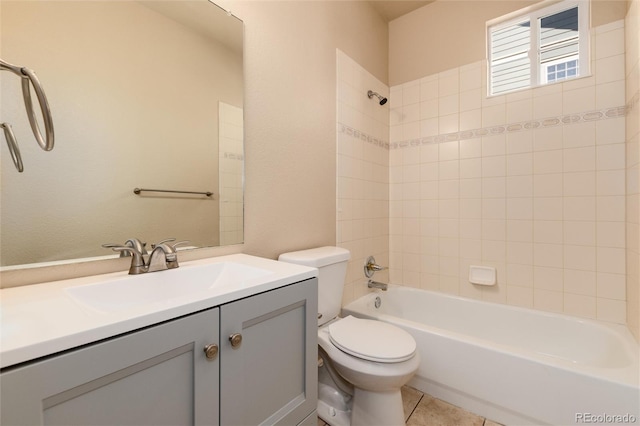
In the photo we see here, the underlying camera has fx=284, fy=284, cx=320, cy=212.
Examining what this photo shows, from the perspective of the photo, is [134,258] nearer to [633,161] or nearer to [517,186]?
[517,186]

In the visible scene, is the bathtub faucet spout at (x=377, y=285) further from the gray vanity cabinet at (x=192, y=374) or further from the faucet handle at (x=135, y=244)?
the faucet handle at (x=135, y=244)

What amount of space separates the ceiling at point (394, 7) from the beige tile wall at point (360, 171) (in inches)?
23.8

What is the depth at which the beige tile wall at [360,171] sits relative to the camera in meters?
2.02

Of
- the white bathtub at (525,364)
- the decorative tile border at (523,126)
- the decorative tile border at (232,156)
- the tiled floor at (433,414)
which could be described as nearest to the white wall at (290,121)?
the decorative tile border at (232,156)

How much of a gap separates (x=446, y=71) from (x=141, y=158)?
2.30 m

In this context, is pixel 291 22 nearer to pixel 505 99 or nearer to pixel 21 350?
pixel 505 99

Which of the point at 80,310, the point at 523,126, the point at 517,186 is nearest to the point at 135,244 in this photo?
the point at 80,310

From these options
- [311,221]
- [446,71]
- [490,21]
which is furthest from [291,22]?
[490,21]

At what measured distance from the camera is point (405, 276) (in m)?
2.52

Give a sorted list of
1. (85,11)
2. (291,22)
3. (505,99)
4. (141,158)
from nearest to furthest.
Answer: (85,11), (141,158), (291,22), (505,99)

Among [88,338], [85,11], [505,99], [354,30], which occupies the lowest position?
[88,338]

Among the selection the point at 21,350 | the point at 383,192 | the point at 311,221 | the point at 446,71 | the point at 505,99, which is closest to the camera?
the point at 21,350

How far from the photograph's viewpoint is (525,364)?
136cm
